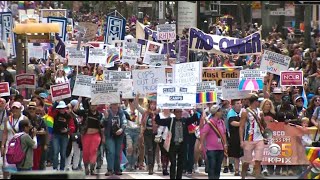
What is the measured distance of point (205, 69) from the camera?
21.7 metres

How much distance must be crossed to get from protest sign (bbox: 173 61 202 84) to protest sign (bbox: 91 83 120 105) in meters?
1.24

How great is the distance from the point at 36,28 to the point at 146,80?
12.0m

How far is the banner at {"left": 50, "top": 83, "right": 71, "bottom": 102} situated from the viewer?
20562 millimetres

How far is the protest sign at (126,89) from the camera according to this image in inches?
814

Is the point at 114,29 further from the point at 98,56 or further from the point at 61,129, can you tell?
the point at 61,129

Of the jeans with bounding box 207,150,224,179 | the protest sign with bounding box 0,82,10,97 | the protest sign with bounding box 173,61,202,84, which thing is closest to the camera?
the jeans with bounding box 207,150,224,179

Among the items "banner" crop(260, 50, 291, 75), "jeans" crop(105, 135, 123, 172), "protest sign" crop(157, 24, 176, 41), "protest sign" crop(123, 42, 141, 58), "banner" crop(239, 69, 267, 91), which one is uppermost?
"protest sign" crop(157, 24, 176, 41)

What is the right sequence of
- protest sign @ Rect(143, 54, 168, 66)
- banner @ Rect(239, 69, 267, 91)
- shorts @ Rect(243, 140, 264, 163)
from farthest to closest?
protest sign @ Rect(143, 54, 168, 66)
banner @ Rect(239, 69, 267, 91)
shorts @ Rect(243, 140, 264, 163)

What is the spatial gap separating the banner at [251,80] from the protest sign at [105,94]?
2.62 m

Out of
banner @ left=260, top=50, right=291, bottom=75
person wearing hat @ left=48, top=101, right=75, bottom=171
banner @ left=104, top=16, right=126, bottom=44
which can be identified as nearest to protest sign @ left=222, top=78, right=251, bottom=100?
person wearing hat @ left=48, top=101, right=75, bottom=171

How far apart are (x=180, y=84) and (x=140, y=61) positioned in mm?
10123

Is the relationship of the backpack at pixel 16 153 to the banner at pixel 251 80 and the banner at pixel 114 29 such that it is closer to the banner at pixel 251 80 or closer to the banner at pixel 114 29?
the banner at pixel 251 80

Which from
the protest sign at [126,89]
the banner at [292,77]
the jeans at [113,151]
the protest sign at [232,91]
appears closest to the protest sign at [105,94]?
the jeans at [113,151]

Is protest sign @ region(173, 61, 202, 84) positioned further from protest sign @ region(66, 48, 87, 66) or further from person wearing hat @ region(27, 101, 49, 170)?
protest sign @ region(66, 48, 87, 66)
